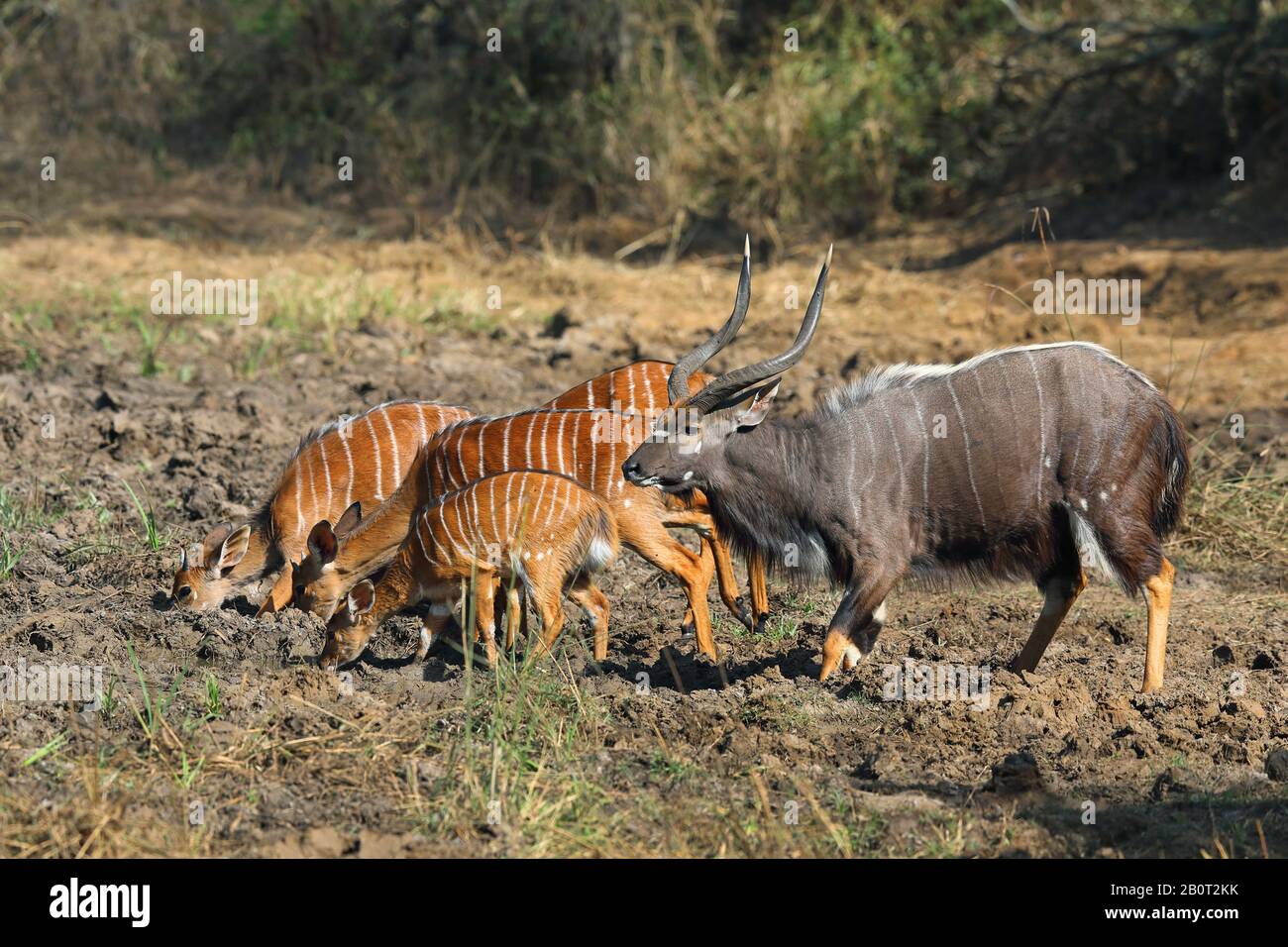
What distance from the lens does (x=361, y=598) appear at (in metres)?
5.54

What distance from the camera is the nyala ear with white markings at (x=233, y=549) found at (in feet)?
19.4

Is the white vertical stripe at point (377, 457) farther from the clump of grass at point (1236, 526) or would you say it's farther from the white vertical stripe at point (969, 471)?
the clump of grass at point (1236, 526)

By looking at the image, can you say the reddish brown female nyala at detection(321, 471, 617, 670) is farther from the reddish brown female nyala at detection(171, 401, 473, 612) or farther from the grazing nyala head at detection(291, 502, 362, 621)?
the reddish brown female nyala at detection(171, 401, 473, 612)

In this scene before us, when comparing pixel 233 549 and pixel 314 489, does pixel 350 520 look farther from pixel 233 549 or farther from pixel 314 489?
pixel 233 549

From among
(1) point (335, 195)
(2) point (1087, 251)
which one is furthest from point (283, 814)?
(1) point (335, 195)

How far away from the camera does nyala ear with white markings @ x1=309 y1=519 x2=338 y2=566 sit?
5820mm

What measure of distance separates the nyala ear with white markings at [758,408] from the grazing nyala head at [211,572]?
75.2 inches

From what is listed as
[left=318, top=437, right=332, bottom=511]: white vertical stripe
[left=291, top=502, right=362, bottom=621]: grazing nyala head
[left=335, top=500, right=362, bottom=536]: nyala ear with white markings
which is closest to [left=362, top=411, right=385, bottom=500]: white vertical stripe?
[left=318, top=437, right=332, bottom=511]: white vertical stripe

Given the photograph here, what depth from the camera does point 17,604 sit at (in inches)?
221

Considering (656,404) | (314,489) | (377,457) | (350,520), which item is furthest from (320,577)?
(656,404)

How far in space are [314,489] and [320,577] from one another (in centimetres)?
58
